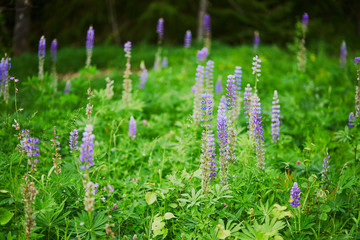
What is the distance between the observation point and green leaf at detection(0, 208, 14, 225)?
6.91ft

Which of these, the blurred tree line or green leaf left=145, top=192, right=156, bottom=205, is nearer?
green leaf left=145, top=192, right=156, bottom=205

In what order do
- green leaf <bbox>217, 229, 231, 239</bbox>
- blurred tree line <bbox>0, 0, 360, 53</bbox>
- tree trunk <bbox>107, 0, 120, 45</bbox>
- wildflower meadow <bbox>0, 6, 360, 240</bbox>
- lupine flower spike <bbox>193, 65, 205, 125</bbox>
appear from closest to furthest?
1. green leaf <bbox>217, 229, 231, 239</bbox>
2. wildflower meadow <bbox>0, 6, 360, 240</bbox>
3. lupine flower spike <bbox>193, 65, 205, 125</bbox>
4. blurred tree line <bbox>0, 0, 360, 53</bbox>
5. tree trunk <bbox>107, 0, 120, 45</bbox>

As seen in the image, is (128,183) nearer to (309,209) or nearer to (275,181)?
(275,181)

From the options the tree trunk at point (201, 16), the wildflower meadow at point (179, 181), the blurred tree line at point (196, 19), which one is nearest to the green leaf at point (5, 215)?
the wildflower meadow at point (179, 181)

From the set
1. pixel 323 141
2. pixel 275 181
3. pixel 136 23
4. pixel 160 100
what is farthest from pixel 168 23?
pixel 275 181

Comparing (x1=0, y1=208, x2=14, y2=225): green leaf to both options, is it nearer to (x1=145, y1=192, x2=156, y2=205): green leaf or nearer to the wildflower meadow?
the wildflower meadow

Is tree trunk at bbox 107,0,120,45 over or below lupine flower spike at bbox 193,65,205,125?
over

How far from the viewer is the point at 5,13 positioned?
4.62 m

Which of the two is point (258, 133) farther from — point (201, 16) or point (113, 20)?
point (113, 20)

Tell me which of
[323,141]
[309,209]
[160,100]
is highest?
[160,100]

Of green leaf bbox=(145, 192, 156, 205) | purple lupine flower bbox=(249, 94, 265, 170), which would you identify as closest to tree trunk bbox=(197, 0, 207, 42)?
purple lupine flower bbox=(249, 94, 265, 170)

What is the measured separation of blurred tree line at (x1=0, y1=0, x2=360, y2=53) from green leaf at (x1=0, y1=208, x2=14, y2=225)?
10619 mm

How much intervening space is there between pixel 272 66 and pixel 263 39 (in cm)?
611

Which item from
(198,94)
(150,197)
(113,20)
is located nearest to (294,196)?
(150,197)
